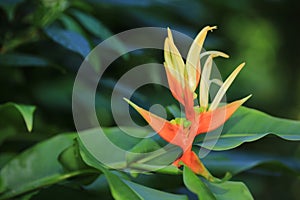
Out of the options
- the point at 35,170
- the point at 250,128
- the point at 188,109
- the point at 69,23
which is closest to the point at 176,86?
the point at 188,109

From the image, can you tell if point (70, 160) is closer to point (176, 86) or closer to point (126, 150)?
point (126, 150)

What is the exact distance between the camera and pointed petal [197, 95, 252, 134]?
0.59 metres

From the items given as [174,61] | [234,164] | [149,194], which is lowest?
[234,164]

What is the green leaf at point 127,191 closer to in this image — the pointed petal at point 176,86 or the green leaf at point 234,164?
the pointed petal at point 176,86

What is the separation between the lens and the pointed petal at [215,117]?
59 cm

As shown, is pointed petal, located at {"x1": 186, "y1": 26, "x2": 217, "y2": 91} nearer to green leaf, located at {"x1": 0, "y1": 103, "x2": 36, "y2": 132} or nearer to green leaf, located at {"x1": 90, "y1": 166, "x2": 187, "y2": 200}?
green leaf, located at {"x1": 90, "y1": 166, "x2": 187, "y2": 200}

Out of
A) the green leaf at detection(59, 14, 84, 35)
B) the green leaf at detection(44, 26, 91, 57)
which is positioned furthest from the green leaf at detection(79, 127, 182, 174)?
the green leaf at detection(59, 14, 84, 35)

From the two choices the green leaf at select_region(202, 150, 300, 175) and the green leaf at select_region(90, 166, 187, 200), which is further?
the green leaf at select_region(202, 150, 300, 175)

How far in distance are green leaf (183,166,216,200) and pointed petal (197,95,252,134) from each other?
40mm

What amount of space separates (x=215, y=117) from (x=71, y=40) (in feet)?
1.01

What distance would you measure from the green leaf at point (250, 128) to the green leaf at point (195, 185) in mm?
63

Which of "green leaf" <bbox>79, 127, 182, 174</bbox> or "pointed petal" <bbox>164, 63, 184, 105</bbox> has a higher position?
"pointed petal" <bbox>164, 63, 184, 105</bbox>

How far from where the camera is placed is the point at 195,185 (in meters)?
0.57

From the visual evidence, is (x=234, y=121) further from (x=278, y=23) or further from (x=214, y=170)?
(x=278, y=23)
